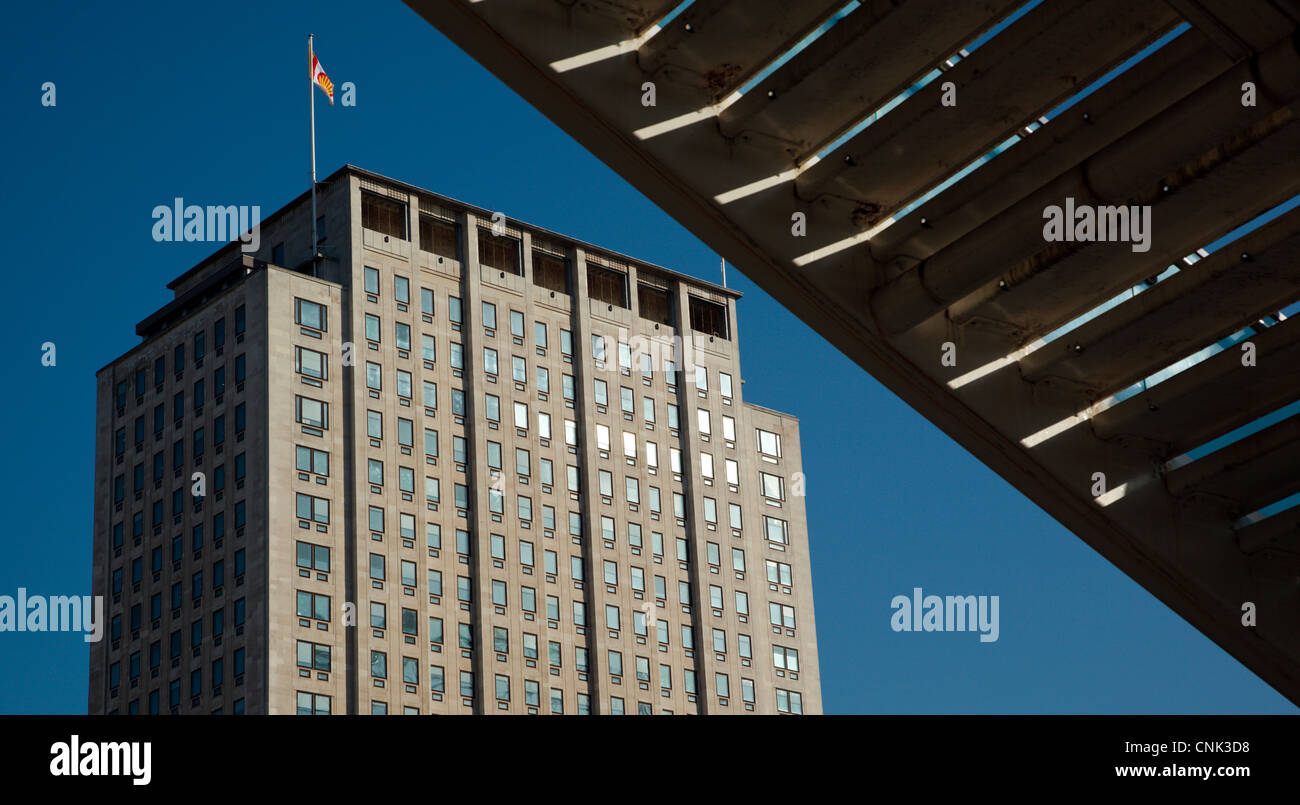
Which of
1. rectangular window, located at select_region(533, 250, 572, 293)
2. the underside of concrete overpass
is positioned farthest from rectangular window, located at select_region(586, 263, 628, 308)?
the underside of concrete overpass

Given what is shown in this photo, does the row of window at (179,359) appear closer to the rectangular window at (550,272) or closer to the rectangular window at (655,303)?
the rectangular window at (550,272)

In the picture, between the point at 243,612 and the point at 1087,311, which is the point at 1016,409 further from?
the point at 243,612

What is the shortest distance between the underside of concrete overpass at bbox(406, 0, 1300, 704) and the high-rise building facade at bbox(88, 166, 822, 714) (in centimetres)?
7670

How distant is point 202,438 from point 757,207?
87755 millimetres

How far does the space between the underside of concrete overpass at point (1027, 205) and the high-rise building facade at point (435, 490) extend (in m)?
76.7

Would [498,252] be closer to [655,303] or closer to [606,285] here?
[606,285]

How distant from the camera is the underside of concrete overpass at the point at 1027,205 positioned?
40.7 ft

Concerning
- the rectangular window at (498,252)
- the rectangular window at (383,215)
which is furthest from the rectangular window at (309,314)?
the rectangular window at (498,252)

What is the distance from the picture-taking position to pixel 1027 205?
13.1 m

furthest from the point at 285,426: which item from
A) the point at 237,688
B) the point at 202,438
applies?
the point at 237,688

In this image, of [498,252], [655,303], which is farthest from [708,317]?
[498,252]

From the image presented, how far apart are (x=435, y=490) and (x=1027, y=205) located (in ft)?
287

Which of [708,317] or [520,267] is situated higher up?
[520,267]
